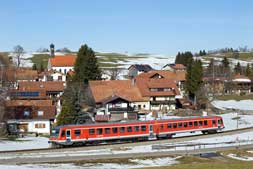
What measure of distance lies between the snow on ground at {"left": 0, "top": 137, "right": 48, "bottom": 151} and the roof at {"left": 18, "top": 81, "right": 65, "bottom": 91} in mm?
28971

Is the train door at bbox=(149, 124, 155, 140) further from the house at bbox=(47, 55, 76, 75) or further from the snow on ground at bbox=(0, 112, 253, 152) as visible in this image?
the house at bbox=(47, 55, 76, 75)

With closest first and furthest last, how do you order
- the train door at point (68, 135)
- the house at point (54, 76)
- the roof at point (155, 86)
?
1. the train door at point (68, 135)
2. the roof at point (155, 86)
3. the house at point (54, 76)

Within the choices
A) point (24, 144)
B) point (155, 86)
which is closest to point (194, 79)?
point (155, 86)

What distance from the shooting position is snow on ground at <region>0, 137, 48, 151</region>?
39.2 meters

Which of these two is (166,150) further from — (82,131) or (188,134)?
(188,134)

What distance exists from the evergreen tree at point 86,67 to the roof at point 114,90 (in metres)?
5.16

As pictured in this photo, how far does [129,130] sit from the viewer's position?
4188 centimetres

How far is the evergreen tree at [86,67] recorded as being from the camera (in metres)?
77.2

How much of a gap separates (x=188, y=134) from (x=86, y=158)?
20.1 m

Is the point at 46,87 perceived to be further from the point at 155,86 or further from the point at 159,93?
the point at 159,93

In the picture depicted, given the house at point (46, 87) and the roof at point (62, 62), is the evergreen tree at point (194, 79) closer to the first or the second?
the house at point (46, 87)

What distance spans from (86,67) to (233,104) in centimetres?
2783

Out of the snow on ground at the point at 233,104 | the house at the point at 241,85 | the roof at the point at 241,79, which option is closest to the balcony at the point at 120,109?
the snow on ground at the point at 233,104

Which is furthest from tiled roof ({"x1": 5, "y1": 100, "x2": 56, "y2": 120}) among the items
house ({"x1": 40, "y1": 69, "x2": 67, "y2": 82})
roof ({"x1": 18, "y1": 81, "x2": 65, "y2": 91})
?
house ({"x1": 40, "y1": 69, "x2": 67, "y2": 82})
